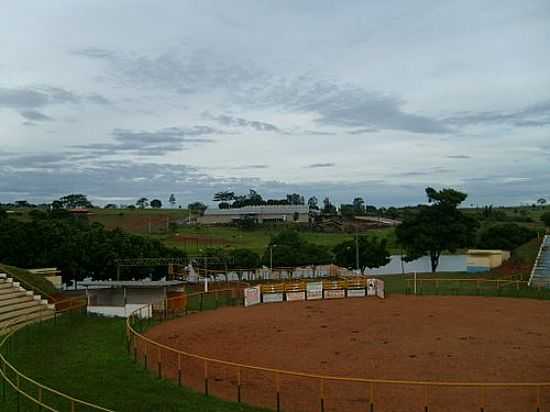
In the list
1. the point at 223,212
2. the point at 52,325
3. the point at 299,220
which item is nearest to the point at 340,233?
the point at 299,220

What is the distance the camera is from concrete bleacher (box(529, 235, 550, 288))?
50031 mm

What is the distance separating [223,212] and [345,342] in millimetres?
137865

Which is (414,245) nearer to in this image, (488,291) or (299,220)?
(488,291)

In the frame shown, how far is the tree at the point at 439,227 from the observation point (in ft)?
231

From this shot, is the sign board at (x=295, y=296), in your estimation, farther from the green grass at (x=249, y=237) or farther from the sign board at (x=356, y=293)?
the green grass at (x=249, y=237)

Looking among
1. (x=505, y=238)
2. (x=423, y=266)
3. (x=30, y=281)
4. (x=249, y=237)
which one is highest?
(x=505, y=238)

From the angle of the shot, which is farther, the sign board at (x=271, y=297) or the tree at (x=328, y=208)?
the tree at (x=328, y=208)

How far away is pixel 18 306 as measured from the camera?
36062 mm

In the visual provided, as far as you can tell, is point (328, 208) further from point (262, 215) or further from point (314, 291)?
point (314, 291)

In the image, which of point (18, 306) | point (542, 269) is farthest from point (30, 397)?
point (542, 269)

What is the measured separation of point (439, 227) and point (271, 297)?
104 feet

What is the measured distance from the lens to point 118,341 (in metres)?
29.1

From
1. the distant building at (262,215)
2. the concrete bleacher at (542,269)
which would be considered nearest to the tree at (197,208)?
the distant building at (262,215)

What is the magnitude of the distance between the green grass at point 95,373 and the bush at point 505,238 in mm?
58046
